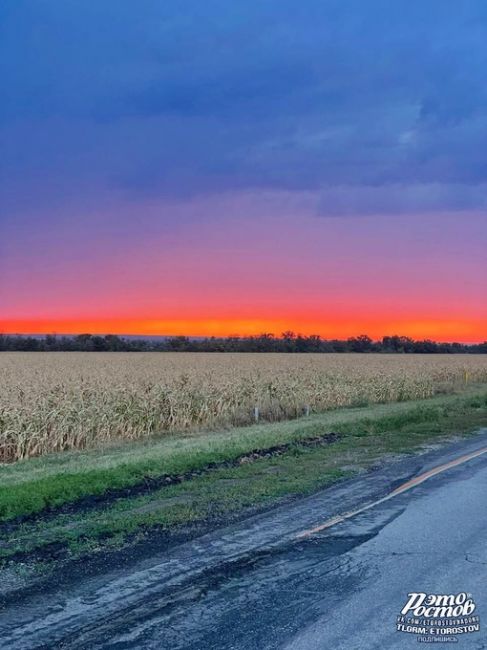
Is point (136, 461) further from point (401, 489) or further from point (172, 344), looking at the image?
point (172, 344)

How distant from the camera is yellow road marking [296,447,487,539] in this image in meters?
6.88

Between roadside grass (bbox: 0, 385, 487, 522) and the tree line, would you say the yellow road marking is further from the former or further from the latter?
the tree line

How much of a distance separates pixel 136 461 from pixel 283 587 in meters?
6.64

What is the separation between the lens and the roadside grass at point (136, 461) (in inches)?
346

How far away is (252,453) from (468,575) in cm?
740

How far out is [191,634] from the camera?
439 cm

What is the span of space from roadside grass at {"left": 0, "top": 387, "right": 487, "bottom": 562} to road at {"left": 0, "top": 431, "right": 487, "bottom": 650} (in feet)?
2.78

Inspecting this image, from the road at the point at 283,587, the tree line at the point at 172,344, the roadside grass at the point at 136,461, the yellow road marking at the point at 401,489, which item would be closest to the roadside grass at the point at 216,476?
the roadside grass at the point at 136,461

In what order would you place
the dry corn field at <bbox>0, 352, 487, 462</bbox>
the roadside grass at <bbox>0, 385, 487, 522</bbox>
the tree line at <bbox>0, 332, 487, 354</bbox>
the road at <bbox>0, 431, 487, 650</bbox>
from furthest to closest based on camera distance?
the tree line at <bbox>0, 332, 487, 354</bbox>
the dry corn field at <bbox>0, 352, 487, 462</bbox>
the roadside grass at <bbox>0, 385, 487, 522</bbox>
the road at <bbox>0, 431, 487, 650</bbox>

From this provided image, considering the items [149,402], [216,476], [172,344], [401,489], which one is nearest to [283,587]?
[401,489]

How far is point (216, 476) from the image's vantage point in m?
10.2

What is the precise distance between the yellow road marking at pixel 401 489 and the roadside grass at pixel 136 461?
120 inches

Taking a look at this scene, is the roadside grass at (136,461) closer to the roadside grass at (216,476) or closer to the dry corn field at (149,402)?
the roadside grass at (216,476)

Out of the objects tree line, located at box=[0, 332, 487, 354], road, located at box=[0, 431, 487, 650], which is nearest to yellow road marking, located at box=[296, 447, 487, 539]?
road, located at box=[0, 431, 487, 650]
